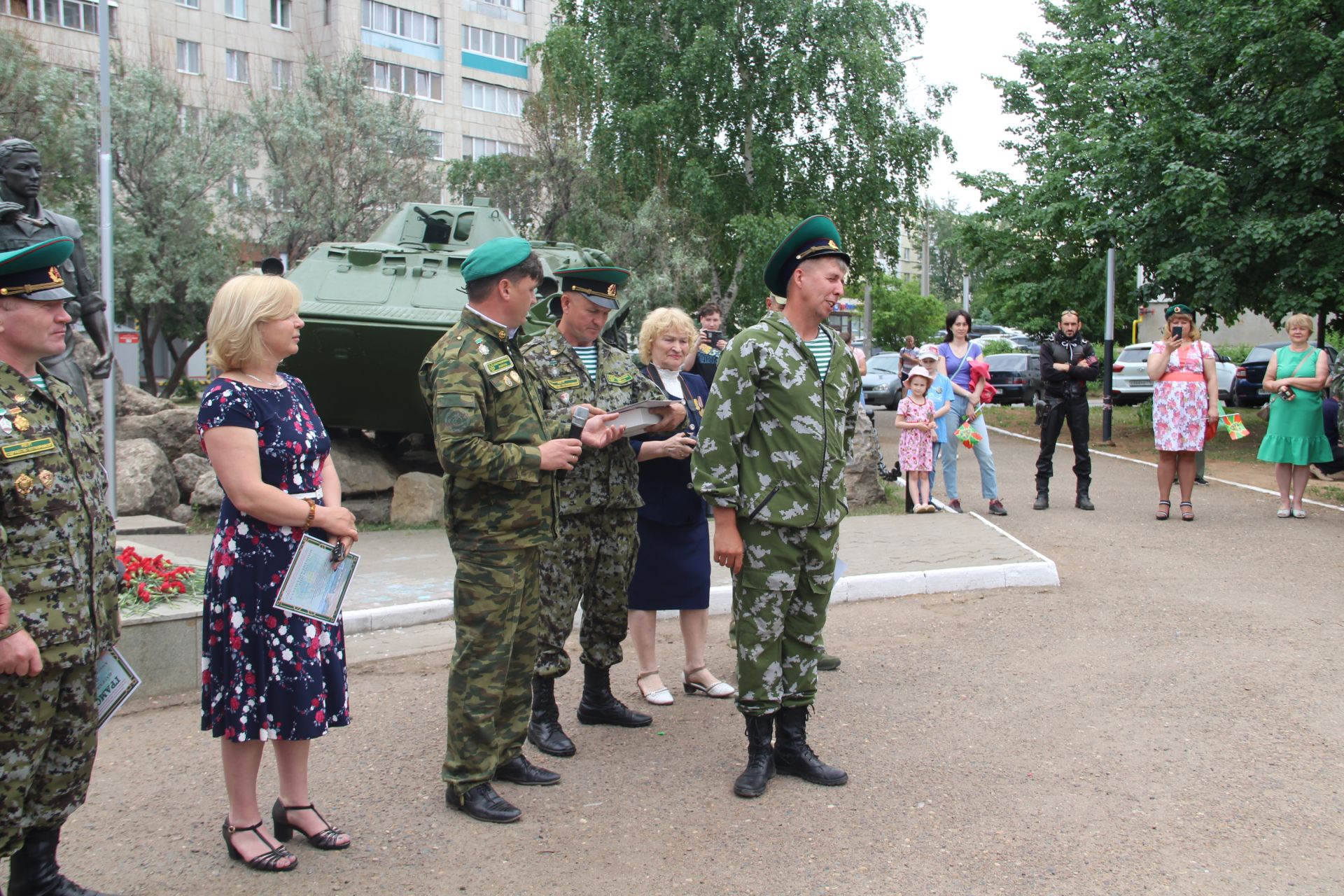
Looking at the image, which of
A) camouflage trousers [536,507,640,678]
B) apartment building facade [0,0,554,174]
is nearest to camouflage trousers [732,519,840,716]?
camouflage trousers [536,507,640,678]

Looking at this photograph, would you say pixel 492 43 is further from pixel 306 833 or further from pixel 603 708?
pixel 306 833

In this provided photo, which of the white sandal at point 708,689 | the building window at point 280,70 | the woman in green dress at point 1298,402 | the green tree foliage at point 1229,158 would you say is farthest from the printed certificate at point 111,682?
the building window at point 280,70

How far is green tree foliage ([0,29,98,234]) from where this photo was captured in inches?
1039

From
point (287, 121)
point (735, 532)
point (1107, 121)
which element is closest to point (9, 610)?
point (735, 532)

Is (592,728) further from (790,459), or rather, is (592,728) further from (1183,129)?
(1183,129)

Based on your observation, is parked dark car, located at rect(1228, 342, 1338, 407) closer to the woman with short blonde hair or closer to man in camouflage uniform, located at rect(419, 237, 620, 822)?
the woman with short blonde hair

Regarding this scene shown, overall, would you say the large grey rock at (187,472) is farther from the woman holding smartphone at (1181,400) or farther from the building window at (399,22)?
the building window at (399,22)

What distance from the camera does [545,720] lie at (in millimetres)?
4711

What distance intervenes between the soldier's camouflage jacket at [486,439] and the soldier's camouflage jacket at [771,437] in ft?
2.06

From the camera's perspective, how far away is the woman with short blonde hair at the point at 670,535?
16.7 feet

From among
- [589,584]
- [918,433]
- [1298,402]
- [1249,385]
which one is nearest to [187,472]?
[918,433]

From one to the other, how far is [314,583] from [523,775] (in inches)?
49.5

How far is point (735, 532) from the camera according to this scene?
4203 millimetres

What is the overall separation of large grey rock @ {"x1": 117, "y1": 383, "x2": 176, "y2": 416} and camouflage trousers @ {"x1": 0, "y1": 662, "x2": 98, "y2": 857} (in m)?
9.88
